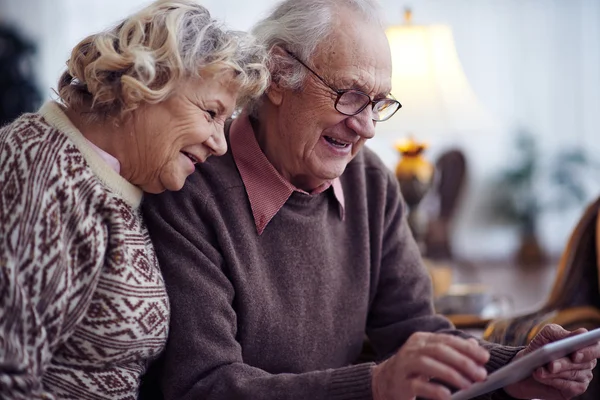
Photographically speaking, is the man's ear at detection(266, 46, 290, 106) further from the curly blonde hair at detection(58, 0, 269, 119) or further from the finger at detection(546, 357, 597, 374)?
the finger at detection(546, 357, 597, 374)

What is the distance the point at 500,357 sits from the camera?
160cm

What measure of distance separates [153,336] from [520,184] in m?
6.26

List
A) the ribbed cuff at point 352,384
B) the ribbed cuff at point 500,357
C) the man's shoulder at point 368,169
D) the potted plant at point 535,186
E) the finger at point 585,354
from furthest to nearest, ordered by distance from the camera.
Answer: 1. the potted plant at point 535,186
2. the man's shoulder at point 368,169
3. the ribbed cuff at point 500,357
4. the finger at point 585,354
5. the ribbed cuff at point 352,384

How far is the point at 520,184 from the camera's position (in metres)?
7.26

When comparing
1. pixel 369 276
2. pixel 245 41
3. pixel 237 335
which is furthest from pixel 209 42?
pixel 369 276

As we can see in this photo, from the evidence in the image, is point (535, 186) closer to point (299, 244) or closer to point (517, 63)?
point (517, 63)

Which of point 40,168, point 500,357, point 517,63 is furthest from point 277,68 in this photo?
point 517,63

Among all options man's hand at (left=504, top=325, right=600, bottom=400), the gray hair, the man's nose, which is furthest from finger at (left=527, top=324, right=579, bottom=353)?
the gray hair

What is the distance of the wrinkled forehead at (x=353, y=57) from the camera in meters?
1.60

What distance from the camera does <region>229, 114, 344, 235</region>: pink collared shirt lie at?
5.40 ft

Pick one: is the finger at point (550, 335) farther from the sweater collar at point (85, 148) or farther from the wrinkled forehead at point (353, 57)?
the sweater collar at point (85, 148)

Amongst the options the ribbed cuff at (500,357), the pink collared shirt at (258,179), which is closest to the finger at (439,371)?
the ribbed cuff at (500,357)

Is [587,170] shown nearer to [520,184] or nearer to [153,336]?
[520,184]

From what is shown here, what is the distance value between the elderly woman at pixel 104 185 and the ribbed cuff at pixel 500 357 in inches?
25.1
